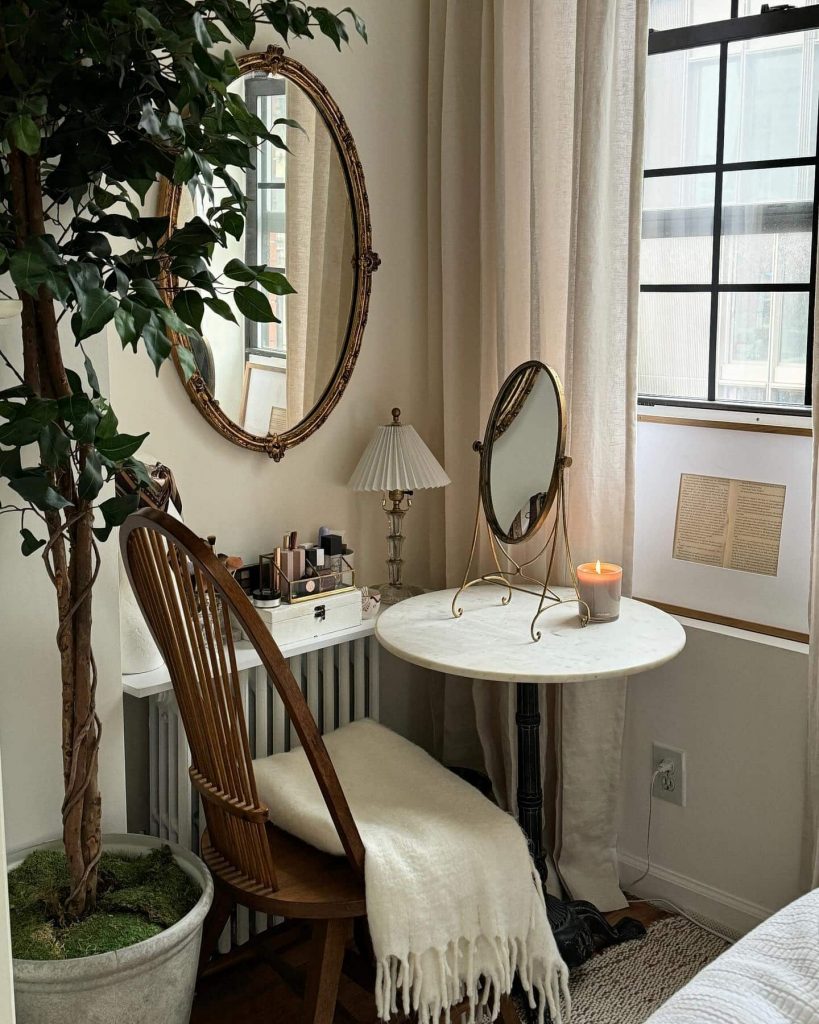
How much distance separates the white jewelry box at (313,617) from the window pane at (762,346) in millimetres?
938

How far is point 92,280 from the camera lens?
119 cm

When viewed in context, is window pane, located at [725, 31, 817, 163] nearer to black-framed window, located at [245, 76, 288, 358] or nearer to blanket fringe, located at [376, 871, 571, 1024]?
black-framed window, located at [245, 76, 288, 358]

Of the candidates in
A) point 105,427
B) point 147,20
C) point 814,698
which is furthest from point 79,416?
point 814,698

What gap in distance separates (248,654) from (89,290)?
3.16ft

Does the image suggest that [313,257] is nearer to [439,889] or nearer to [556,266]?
[556,266]

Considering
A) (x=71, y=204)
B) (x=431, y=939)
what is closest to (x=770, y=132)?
(x=71, y=204)

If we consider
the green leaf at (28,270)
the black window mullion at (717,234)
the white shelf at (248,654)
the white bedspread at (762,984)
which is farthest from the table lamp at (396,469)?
the white bedspread at (762,984)

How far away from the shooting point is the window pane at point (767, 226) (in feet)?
6.99

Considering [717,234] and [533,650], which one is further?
[717,234]

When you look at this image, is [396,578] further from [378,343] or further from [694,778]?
[694,778]

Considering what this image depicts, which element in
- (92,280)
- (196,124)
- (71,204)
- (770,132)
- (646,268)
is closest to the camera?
(92,280)

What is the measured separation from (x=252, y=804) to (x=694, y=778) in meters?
1.11

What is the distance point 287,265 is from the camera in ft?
7.21

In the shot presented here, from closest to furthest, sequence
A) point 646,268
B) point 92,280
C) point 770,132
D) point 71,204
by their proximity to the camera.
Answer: point 92,280 < point 71,204 < point 770,132 < point 646,268
